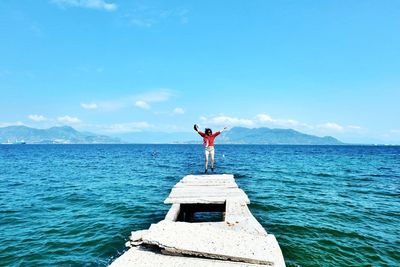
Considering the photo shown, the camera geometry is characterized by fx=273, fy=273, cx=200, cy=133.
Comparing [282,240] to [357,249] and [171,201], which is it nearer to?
[357,249]

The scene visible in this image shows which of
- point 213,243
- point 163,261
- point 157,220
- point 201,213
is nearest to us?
point 163,261

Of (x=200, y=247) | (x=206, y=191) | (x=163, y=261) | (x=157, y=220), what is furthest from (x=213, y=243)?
(x=157, y=220)

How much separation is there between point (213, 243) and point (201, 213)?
8532mm

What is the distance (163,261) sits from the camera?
5.38 meters

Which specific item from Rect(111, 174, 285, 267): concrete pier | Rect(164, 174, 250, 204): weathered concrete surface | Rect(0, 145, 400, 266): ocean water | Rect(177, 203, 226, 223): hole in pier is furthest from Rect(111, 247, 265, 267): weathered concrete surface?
Rect(177, 203, 226, 223): hole in pier

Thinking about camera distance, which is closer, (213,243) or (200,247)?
(200,247)

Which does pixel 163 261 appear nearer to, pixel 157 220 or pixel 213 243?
pixel 213 243

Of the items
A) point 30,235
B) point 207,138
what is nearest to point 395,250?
point 207,138

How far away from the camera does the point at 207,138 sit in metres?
18.3

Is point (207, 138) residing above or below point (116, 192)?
above

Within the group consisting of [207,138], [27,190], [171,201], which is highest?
[207,138]

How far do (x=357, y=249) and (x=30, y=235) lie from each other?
1275cm

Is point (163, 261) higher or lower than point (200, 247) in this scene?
lower

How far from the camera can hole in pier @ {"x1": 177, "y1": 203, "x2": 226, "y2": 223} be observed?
11833mm
